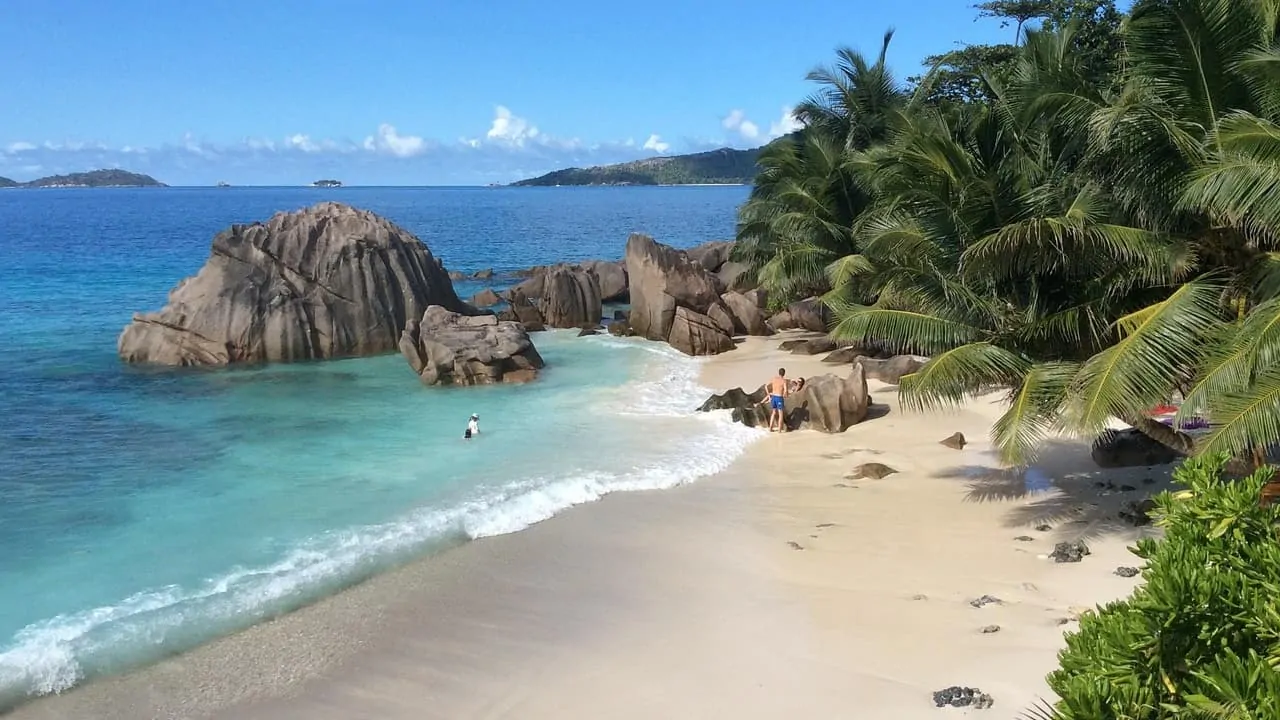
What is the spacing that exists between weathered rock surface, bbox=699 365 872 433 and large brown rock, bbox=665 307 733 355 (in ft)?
29.6

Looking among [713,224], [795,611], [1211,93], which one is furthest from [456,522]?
[713,224]

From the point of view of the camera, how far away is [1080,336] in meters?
11.6

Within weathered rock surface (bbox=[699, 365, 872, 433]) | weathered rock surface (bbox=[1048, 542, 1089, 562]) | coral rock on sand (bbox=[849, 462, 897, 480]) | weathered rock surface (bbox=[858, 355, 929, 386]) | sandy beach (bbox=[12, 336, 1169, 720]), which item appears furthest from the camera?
weathered rock surface (bbox=[858, 355, 929, 386])

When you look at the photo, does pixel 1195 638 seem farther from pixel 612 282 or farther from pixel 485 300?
pixel 612 282

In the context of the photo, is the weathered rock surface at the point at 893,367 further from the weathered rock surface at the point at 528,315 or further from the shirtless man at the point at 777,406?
the weathered rock surface at the point at 528,315

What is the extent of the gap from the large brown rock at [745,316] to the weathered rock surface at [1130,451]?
17.9 meters

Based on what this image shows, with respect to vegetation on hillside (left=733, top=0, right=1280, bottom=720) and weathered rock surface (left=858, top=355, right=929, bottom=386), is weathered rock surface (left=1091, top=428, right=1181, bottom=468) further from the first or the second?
weathered rock surface (left=858, top=355, right=929, bottom=386)

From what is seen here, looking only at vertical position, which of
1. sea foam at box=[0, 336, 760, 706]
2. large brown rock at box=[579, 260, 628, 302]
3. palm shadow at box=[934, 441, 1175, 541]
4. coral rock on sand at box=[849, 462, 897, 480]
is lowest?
sea foam at box=[0, 336, 760, 706]

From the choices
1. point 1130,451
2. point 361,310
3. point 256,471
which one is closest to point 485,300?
point 361,310

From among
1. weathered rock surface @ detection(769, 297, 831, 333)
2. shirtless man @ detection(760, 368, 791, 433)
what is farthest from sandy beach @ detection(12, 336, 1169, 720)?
weathered rock surface @ detection(769, 297, 831, 333)

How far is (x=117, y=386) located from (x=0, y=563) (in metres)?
12.8

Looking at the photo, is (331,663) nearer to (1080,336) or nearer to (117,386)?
(1080,336)

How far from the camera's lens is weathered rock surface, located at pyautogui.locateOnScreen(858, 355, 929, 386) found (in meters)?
22.1

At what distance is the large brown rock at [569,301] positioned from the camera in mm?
35969
